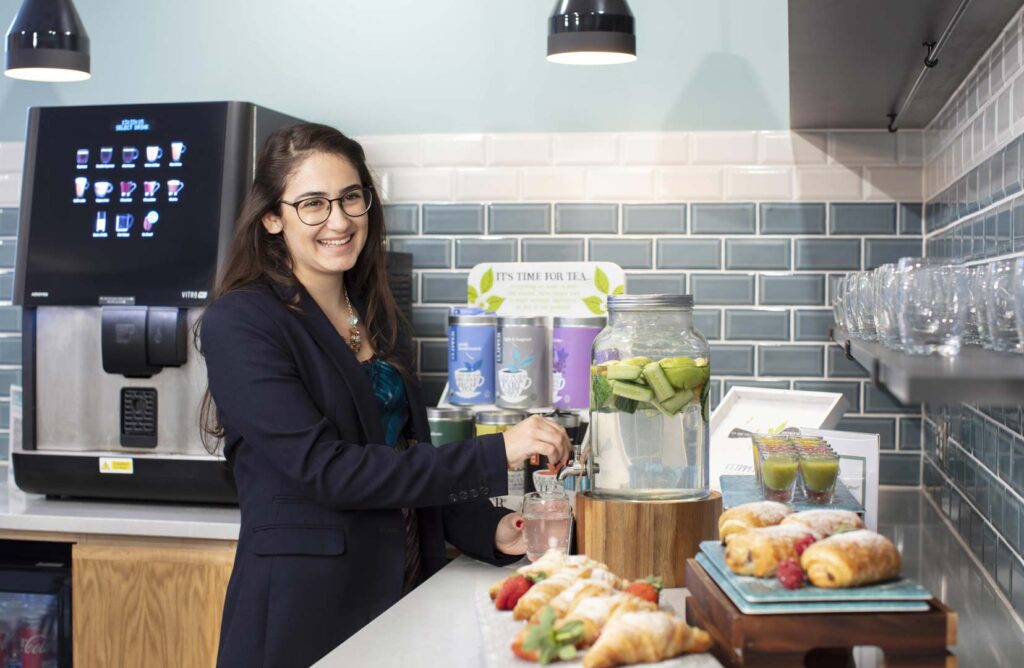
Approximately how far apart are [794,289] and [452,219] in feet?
3.30

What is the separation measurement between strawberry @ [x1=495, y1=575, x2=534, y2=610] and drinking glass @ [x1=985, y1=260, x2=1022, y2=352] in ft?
2.33

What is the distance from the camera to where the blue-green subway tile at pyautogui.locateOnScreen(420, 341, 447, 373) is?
11.8 feet

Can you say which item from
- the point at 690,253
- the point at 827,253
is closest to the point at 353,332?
the point at 690,253

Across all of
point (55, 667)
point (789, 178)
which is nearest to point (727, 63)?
point (789, 178)

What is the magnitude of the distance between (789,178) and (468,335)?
1.04 meters

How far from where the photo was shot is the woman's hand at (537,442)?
6.91ft

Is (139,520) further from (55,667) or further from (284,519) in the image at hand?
(284,519)

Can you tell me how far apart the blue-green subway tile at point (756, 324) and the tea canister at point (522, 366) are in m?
0.64

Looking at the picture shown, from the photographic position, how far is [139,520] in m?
2.80

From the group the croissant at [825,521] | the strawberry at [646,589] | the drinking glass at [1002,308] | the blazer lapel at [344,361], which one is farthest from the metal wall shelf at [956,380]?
the blazer lapel at [344,361]

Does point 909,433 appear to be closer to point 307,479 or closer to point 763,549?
point 307,479

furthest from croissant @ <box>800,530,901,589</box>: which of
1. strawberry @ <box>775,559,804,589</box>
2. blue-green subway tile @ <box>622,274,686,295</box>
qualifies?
blue-green subway tile @ <box>622,274,686,295</box>

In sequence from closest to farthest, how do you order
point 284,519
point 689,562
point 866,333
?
point 689,562 → point 866,333 → point 284,519

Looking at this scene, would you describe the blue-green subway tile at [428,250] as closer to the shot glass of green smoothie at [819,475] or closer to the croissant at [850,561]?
the shot glass of green smoothie at [819,475]
